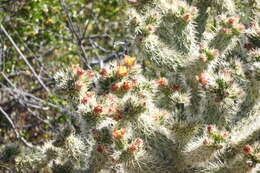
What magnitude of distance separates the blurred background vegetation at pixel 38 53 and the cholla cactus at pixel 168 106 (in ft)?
5.43

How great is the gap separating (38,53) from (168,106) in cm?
355

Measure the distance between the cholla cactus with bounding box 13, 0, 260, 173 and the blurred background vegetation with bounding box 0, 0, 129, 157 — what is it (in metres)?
1.66

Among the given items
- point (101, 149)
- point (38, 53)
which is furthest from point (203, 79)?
point (38, 53)

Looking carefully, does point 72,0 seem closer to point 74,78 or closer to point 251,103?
point 74,78

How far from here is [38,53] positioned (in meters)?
6.79

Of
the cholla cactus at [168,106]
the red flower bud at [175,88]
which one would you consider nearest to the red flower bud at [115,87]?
the cholla cactus at [168,106]

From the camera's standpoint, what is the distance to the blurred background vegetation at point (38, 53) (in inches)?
224

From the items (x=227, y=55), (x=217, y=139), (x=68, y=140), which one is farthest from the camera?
(x=227, y=55)

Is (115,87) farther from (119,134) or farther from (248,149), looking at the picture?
(248,149)

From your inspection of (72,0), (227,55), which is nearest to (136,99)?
(227,55)

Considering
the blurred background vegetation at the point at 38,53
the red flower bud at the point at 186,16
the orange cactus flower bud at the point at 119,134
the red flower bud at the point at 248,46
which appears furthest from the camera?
the blurred background vegetation at the point at 38,53

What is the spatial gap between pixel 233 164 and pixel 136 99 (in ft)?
2.85

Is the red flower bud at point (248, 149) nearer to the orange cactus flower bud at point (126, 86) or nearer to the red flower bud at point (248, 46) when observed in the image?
the orange cactus flower bud at point (126, 86)

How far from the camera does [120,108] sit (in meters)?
3.16
